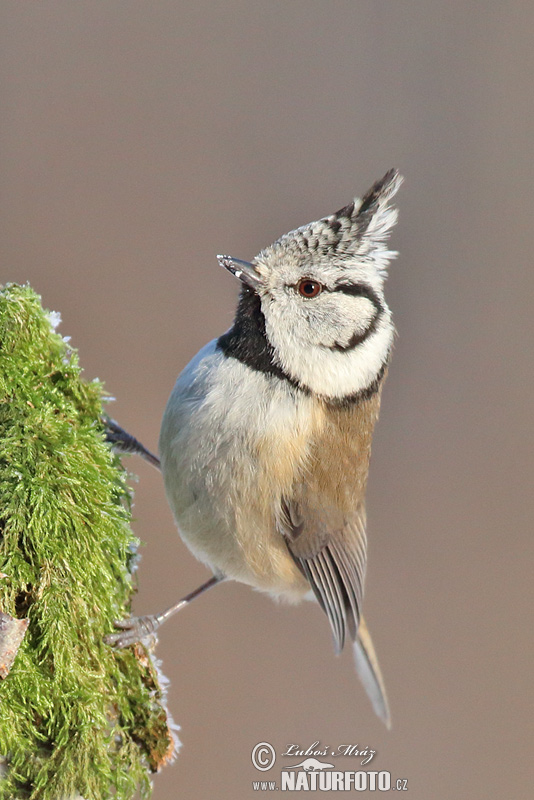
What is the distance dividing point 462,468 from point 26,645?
382 cm

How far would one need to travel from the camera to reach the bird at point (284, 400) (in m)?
2.15

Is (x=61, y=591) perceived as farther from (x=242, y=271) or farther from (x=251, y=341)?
(x=242, y=271)

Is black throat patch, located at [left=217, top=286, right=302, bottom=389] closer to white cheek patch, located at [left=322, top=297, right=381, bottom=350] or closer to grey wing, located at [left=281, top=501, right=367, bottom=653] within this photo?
white cheek patch, located at [left=322, top=297, right=381, bottom=350]

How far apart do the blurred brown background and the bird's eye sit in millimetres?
2214

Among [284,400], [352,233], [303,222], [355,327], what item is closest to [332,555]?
[284,400]

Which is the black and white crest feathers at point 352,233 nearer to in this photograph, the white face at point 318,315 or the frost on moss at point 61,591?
the white face at point 318,315

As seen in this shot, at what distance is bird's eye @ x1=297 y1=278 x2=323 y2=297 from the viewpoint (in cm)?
226

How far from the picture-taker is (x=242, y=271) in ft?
7.32

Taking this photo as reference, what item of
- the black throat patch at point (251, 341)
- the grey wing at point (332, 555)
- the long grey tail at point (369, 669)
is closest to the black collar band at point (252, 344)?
the black throat patch at point (251, 341)

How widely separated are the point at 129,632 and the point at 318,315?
105 cm

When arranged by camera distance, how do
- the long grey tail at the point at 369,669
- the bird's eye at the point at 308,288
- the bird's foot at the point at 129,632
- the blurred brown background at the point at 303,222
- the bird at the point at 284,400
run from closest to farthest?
the bird's foot at the point at 129,632, the bird at the point at 284,400, the bird's eye at the point at 308,288, the long grey tail at the point at 369,669, the blurred brown background at the point at 303,222

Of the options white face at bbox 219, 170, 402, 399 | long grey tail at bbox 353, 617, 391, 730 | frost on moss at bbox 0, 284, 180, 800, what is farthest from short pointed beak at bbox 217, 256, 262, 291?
long grey tail at bbox 353, 617, 391, 730

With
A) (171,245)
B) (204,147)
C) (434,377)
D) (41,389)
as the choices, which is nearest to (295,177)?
(204,147)

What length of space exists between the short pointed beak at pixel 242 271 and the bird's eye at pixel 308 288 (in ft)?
0.41
